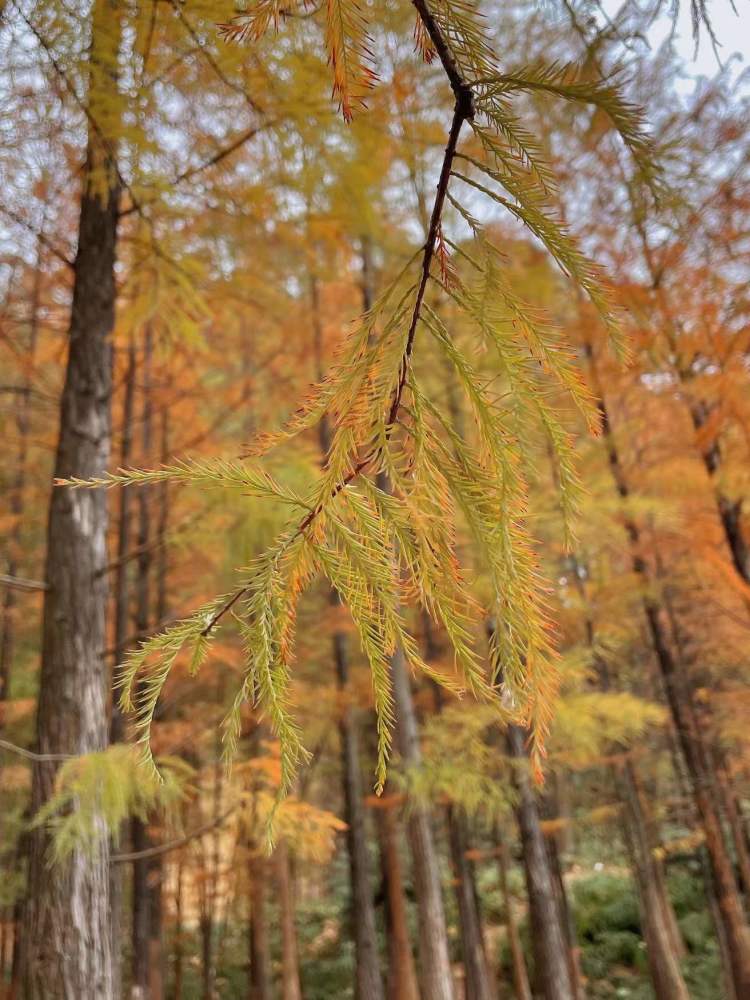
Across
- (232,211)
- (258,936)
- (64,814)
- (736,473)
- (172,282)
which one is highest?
(232,211)

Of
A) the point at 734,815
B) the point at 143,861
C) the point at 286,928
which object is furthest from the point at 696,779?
the point at 143,861

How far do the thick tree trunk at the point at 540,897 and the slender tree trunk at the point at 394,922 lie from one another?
335 cm

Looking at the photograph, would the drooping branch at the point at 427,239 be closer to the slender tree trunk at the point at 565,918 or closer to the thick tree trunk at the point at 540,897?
the thick tree trunk at the point at 540,897

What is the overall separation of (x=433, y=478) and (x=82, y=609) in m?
2.65

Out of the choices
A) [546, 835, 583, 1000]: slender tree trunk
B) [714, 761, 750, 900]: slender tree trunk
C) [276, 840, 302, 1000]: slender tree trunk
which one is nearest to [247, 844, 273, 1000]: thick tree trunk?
[276, 840, 302, 1000]: slender tree trunk

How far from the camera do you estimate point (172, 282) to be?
143 inches

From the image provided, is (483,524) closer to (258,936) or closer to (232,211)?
(232,211)

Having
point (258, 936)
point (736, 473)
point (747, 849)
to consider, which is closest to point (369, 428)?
point (736, 473)

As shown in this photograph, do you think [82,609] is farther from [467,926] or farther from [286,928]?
[467,926]

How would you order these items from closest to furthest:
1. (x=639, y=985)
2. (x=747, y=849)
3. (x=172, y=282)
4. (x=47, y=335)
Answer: (x=172, y=282) < (x=47, y=335) < (x=639, y=985) < (x=747, y=849)

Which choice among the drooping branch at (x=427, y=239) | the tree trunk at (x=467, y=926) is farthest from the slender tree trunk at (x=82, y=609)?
the tree trunk at (x=467, y=926)

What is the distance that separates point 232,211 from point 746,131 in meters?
2.67

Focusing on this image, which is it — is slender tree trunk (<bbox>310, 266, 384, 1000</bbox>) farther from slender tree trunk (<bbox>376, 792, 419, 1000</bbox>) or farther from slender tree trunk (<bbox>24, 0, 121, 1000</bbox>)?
slender tree trunk (<bbox>24, 0, 121, 1000</bbox>)

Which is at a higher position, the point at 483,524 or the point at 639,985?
the point at 483,524
